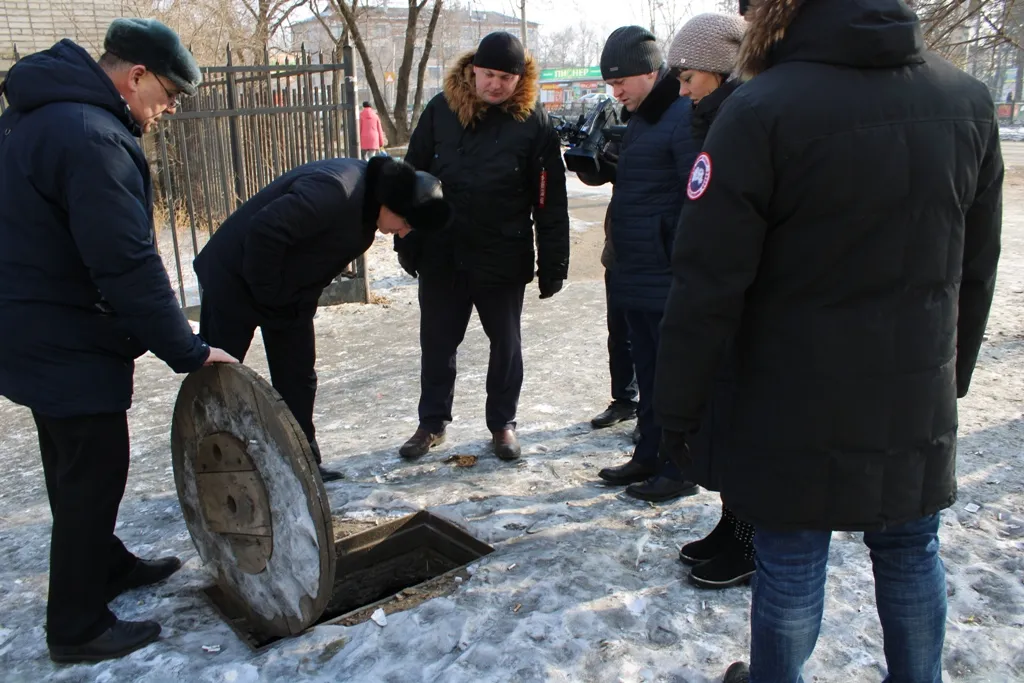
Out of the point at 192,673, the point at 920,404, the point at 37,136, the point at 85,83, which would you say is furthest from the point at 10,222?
the point at 920,404

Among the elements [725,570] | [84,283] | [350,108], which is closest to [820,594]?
[725,570]

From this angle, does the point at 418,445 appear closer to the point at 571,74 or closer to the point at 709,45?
the point at 709,45

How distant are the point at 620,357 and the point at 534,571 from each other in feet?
5.88

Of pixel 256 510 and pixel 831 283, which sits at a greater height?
pixel 831 283

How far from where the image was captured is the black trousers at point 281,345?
3.63 metres

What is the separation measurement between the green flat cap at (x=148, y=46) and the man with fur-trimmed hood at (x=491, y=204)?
1.65 m

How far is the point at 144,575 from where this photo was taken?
128 inches

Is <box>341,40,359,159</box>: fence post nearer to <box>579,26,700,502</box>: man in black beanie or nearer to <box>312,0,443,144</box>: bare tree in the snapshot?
<box>579,26,700,502</box>: man in black beanie

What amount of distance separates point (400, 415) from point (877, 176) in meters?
3.80

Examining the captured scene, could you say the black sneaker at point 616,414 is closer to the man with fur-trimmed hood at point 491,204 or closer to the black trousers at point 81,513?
the man with fur-trimmed hood at point 491,204

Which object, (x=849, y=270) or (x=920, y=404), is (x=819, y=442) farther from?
(x=849, y=270)

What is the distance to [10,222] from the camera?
2545 mm

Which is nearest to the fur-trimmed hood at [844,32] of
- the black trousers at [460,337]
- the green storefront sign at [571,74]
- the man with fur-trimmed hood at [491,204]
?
the man with fur-trimmed hood at [491,204]

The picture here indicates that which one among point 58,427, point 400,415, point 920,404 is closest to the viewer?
point 920,404
